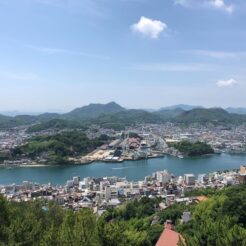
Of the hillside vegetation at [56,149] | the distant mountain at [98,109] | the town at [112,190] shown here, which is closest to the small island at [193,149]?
the hillside vegetation at [56,149]

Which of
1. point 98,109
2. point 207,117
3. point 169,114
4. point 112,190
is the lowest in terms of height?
point 112,190

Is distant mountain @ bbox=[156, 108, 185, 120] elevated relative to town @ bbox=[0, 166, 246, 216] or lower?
elevated

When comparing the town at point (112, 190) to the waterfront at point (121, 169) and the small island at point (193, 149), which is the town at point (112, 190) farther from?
the small island at point (193, 149)

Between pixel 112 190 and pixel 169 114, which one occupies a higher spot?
pixel 169 114

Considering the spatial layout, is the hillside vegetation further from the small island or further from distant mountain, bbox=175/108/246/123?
distant mountain, bbox=175/108/246/123

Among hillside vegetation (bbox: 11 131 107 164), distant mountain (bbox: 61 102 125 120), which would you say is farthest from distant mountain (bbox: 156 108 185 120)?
hillside vegetation (bbox: 11 131 107 164)

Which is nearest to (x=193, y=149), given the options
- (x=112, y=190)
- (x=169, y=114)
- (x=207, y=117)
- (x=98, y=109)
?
(x=112, y=190)

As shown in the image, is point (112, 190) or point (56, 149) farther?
point (56, 149)

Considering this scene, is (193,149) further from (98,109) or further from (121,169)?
(98,109)

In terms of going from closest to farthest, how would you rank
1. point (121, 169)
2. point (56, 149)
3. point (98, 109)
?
1. point (121, 169)
2. point (56, 149)
3. point (98, 109)
